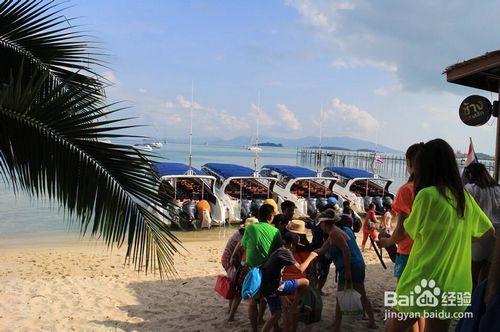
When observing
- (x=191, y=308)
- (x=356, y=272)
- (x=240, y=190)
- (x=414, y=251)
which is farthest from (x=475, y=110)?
(x=240, y=190)

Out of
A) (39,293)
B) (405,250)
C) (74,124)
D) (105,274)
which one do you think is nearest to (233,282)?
(405,250)

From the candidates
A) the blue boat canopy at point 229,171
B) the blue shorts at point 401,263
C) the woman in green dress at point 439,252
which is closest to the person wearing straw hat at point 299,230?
the blue shorts at point 401,263

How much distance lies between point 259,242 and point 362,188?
16075 millimetres

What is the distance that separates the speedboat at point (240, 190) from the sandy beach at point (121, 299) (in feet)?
19.0

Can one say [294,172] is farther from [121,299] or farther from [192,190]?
[121,299]

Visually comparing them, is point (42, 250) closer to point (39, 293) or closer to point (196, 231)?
point (196, 231)

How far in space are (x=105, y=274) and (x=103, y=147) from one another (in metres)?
6.19

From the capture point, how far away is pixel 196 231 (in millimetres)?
14297

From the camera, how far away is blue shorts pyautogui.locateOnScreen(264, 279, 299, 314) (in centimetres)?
381

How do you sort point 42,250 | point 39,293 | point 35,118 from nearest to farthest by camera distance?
point 35,118 < point 39,293 < point 42,250

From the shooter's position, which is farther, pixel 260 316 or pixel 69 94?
pixel 260 316

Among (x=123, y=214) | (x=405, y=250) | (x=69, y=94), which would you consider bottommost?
(x=405, y=250)

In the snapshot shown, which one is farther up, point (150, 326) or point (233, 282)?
point (233, 282)

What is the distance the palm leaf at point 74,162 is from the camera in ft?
7.92
